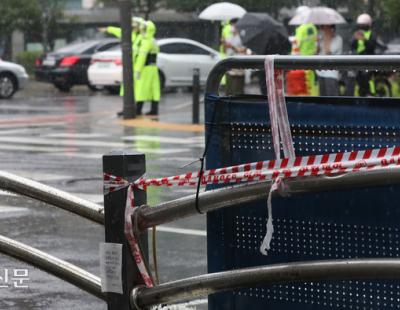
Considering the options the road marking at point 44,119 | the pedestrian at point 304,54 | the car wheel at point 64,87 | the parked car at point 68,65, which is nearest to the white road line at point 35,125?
the road marking at point 44,119

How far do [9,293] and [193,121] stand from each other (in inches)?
553

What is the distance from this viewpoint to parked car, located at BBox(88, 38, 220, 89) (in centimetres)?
3322

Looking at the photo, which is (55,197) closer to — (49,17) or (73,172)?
(73,172)

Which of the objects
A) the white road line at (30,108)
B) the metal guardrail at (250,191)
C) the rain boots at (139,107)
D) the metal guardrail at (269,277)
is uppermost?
the metal guardrail at (250,191)

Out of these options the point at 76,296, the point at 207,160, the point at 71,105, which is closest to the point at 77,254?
the point at 76,296

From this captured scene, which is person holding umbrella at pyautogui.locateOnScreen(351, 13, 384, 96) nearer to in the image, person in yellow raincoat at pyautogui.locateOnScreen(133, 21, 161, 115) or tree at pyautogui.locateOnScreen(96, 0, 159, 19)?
person in yellow raincoat at pyautogui.locateOnScreen(133, 21, 161, 115)

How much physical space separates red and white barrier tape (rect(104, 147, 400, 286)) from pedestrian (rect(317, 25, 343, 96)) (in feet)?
48.5

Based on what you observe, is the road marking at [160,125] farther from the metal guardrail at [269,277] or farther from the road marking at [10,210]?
the metal guardrail at [269,277]

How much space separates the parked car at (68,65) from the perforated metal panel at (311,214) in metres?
30.3

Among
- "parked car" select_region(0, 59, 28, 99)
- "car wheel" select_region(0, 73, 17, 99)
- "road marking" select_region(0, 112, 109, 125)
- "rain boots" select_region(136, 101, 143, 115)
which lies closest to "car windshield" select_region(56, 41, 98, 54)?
"parked car" select_region(0, 59, 28, 99)

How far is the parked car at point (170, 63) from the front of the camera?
3322 cm

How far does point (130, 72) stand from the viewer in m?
22.0

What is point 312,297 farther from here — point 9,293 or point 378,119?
point 9,293

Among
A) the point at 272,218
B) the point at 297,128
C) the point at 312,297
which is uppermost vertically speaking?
the point at 297,128
